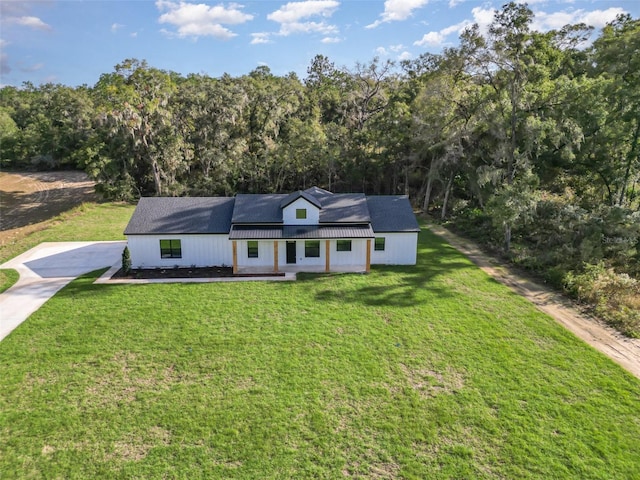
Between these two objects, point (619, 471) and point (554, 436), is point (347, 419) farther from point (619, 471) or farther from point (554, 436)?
point (619, 471)

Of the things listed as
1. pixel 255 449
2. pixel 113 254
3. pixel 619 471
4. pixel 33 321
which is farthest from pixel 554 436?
pixel 113 254

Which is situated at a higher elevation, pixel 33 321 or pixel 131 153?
pixel 131 153

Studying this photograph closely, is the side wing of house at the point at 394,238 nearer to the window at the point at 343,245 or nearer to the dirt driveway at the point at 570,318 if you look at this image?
the window at the point at 343,245

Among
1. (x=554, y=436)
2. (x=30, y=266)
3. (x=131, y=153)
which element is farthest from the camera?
(x=131, y=153)

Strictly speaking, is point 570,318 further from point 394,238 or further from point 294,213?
point 294,213

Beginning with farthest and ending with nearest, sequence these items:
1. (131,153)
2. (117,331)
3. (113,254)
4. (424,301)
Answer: (131,153), (113,254), (424,301), (117,331)

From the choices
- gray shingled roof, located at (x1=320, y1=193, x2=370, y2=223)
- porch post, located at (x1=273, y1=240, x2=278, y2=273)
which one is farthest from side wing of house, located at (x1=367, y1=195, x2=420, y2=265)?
porch post, located at (x1=273, y1=240, x2=278, y2=273)

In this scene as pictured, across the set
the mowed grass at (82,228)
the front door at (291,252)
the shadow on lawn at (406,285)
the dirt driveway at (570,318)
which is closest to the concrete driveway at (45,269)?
the mowed grass at (82,228)
